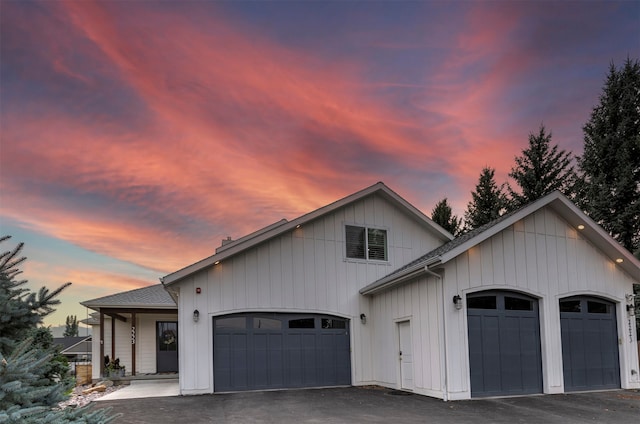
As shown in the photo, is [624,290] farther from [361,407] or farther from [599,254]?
[361,407]

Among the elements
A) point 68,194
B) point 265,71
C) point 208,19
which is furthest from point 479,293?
point 68,194

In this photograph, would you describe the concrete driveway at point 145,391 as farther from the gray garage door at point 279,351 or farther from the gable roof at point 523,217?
the gable roof at point 523,217

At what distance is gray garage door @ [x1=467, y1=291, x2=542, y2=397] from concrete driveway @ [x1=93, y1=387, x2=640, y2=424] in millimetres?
416

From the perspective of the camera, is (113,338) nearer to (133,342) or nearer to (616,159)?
(133,342)

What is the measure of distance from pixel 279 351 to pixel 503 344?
5.79m

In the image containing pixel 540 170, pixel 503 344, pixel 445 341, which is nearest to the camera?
pixel 445 341

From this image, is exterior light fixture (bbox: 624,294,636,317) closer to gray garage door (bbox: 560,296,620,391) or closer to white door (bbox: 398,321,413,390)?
gray garage door (bbox: 560,296,620,391)

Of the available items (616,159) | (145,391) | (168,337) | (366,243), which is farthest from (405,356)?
(616,159)

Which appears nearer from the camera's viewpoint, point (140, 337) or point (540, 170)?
point (140, 337)

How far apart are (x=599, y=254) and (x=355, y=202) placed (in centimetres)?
686

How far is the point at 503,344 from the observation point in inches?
452

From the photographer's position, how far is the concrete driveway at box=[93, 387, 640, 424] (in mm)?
8664

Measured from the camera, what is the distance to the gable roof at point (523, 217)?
1100 centimetres

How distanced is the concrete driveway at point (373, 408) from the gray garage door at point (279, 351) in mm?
766
